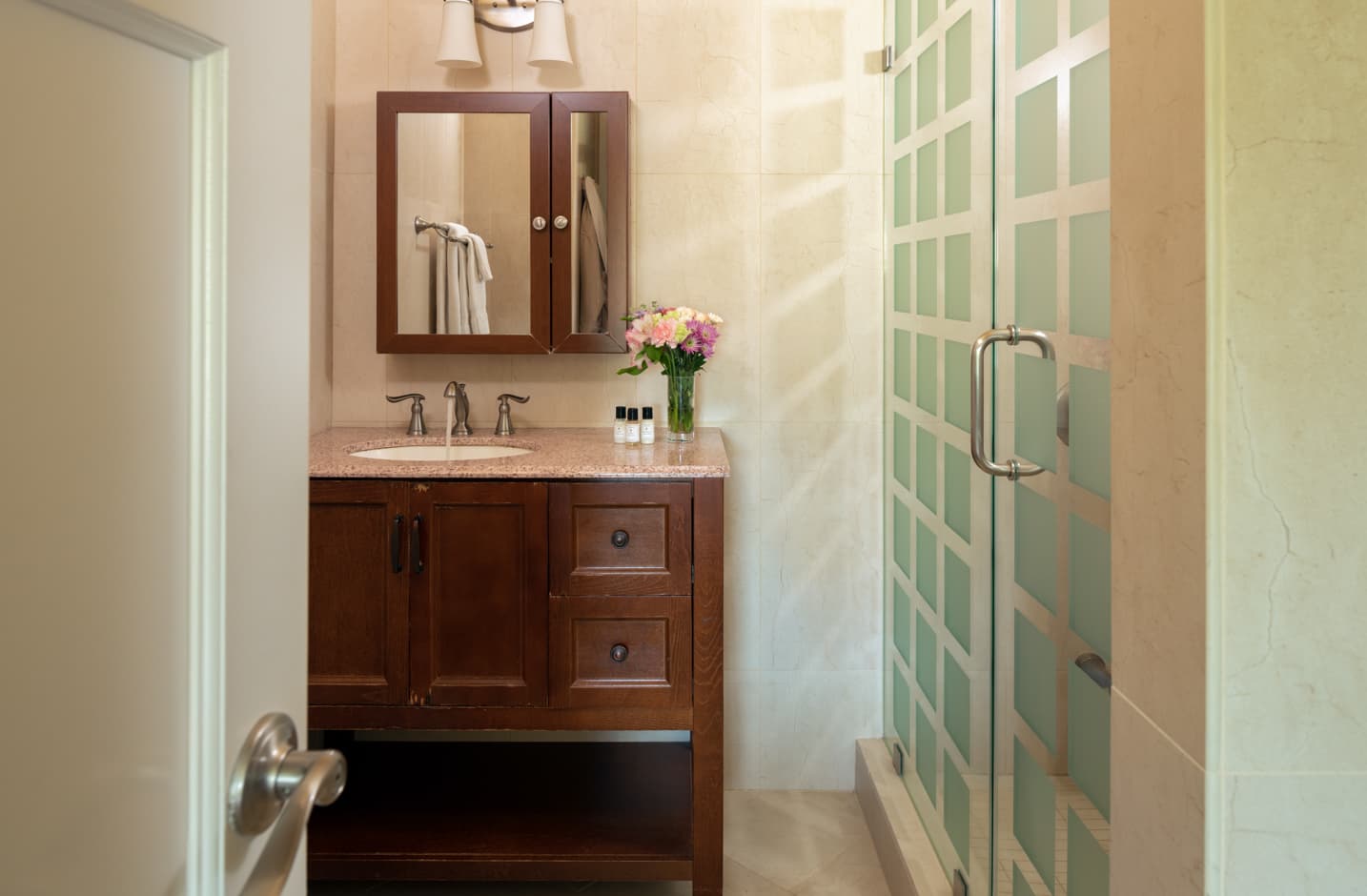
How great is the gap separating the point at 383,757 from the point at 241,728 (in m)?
2.31

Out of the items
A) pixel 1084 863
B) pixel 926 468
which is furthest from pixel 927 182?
pixel 1084 863

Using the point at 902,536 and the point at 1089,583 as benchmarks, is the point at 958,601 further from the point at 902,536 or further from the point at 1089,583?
the point at 1089,583

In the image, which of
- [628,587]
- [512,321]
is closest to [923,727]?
[628,587]

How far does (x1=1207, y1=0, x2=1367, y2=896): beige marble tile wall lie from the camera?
0.82 m

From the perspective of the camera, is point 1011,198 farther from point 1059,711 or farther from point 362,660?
point 362,660

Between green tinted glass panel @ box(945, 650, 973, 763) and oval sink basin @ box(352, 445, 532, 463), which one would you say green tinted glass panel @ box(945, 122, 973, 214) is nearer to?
green tinted glass panel @ box(945, 650, 973, 763)

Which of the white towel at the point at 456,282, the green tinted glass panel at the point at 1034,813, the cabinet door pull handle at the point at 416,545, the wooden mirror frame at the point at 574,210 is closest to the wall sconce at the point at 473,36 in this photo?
the wooden mirror frame at the point at 574,210

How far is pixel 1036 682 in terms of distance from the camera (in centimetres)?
157

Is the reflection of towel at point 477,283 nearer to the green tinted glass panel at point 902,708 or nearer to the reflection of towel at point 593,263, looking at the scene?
the reflection of towel at point 593,263

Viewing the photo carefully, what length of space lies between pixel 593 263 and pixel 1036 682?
1643 mm

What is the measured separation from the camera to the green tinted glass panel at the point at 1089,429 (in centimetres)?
131

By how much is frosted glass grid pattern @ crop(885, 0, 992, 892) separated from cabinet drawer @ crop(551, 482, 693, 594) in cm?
53

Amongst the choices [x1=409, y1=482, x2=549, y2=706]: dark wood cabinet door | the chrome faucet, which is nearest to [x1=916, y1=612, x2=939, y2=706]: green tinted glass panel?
[x1=409, y1=482, x2=549, y2=706]: dark wood cabinet door

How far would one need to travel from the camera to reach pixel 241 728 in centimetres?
62
